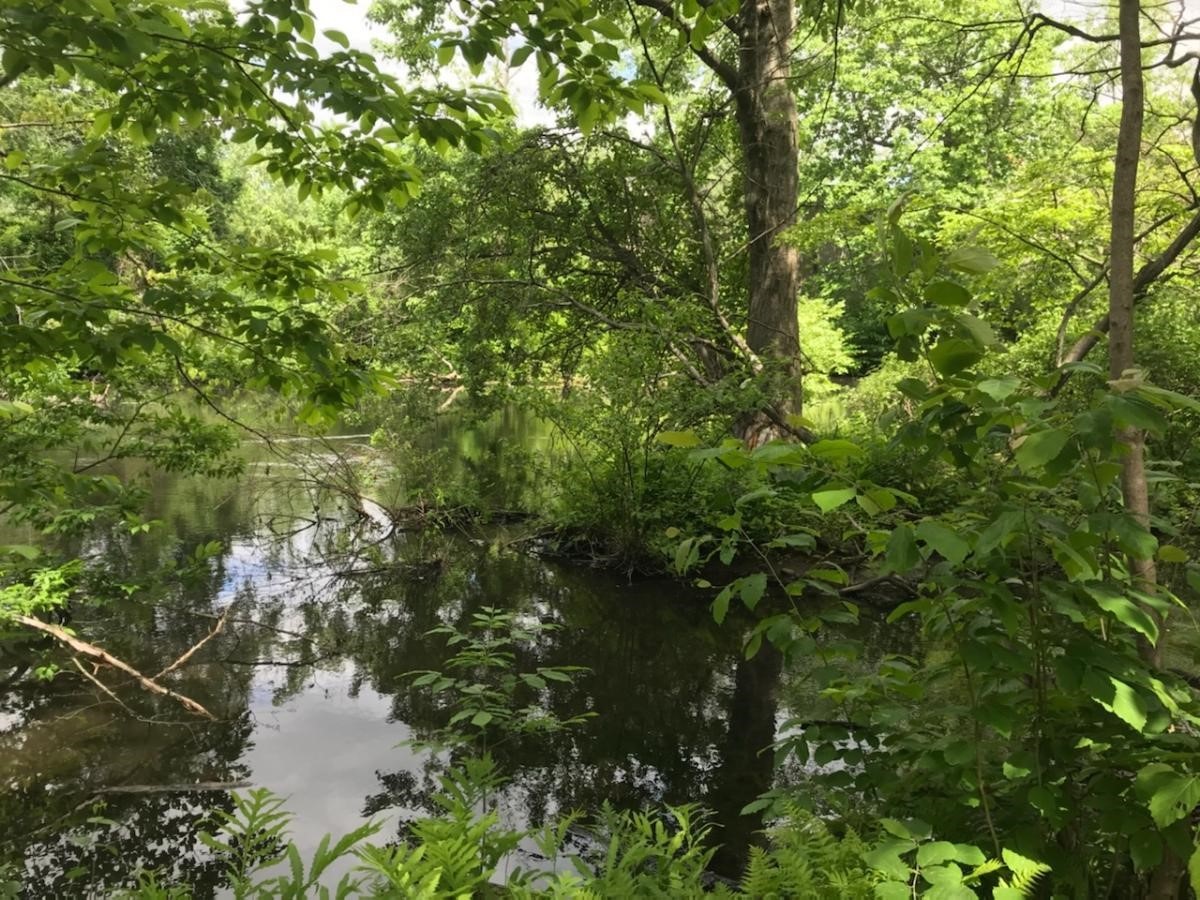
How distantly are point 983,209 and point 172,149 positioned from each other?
87.4 ft

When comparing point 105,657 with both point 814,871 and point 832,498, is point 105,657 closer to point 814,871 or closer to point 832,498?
point 814,871

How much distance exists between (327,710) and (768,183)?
24.1ft

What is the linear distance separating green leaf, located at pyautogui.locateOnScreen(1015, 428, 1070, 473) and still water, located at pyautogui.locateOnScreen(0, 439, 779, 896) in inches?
125

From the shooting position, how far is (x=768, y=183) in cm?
898

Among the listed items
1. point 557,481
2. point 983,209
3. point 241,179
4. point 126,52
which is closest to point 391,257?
point 557,481

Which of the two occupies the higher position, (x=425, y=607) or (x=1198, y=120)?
(x=1198, y=120)

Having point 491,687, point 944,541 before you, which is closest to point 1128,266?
point 944,541

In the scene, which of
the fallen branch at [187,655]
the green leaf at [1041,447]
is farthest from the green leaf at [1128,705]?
the fallen branch at [187,655]

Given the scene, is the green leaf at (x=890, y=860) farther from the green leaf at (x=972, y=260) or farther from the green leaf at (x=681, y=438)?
the green leaf at (x=972, y=260)

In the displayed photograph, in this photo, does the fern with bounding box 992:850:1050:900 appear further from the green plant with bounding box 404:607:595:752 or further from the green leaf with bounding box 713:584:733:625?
the green plant with bounding box 404:607:595:752

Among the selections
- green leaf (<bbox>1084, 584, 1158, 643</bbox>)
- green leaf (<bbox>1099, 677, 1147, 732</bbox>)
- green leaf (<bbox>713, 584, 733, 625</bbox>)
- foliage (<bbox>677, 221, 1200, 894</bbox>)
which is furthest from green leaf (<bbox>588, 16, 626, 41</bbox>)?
green leaf (<bbox>1099, 677, 1147, 732</bbox>)

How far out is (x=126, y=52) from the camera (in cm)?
174

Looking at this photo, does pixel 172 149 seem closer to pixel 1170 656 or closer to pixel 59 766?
pixel 59 766

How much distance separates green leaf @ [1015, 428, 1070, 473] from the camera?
1332mm
